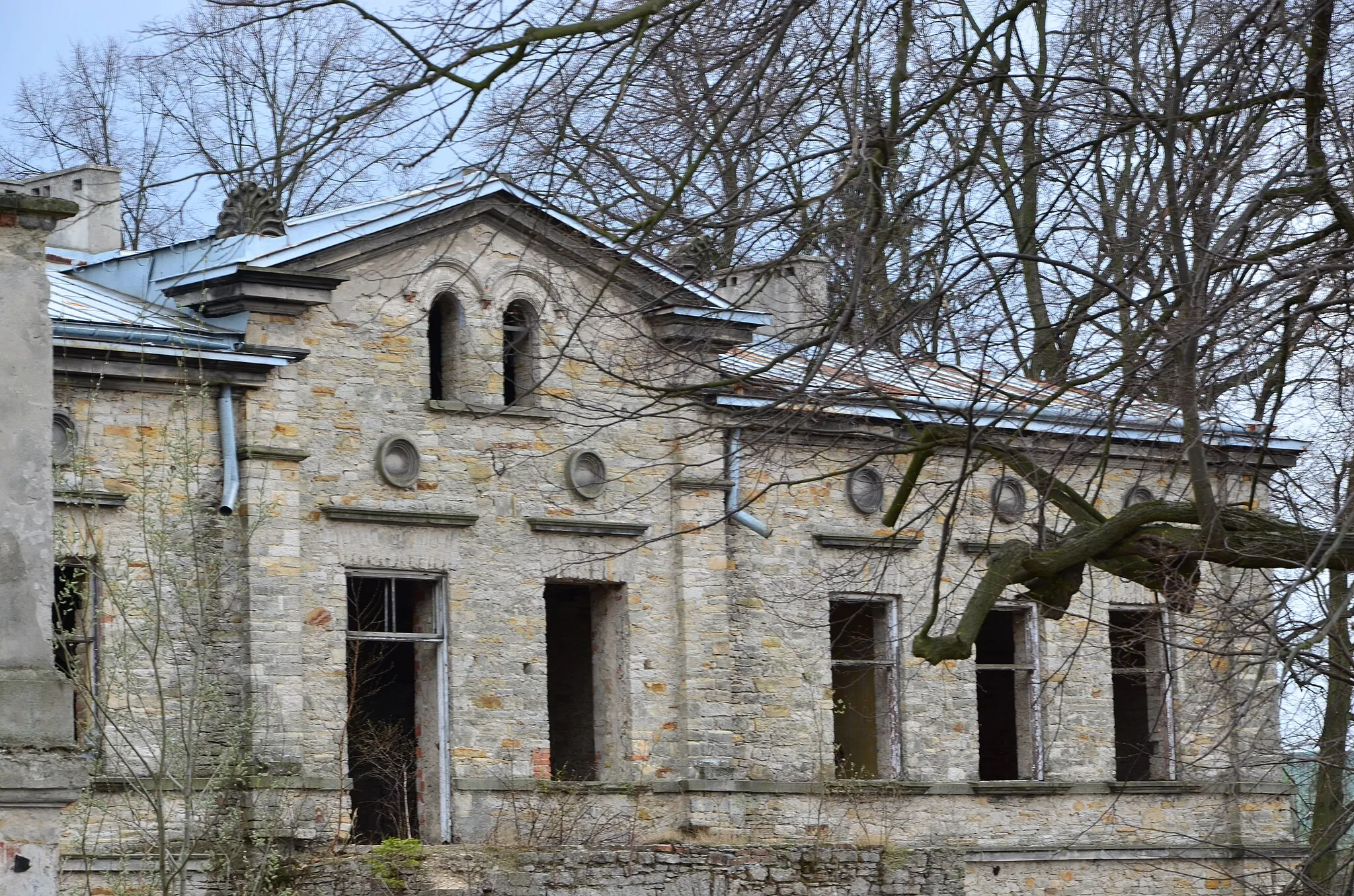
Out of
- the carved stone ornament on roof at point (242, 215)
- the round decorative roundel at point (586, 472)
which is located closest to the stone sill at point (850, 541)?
the round decorative roundel at point (586, 472)

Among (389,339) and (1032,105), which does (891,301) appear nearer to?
(1032,105)

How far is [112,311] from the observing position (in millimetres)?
17797

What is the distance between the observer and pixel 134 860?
649 inches

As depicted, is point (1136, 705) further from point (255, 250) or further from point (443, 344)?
point (255, 250)

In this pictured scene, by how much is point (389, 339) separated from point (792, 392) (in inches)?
354

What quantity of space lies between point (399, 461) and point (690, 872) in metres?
4.33

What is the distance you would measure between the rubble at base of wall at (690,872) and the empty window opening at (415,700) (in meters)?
0.69

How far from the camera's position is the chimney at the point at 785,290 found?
10.5m

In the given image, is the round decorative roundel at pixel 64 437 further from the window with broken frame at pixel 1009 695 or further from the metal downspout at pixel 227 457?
the window with broken frame at pixel 1009 695

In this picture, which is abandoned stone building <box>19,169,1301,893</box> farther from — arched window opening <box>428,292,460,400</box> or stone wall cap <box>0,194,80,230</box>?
stone wall cap <box>0,194,80,230</box>

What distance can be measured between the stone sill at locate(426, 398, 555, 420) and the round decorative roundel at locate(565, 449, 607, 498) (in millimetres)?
475

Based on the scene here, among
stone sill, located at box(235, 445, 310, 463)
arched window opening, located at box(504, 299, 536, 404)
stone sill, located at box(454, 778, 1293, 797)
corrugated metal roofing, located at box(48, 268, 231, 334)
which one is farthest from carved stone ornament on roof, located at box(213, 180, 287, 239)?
stone sill, located at box(454, 778, 1293, 797)

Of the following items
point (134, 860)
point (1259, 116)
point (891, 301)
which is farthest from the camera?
point (134, 860)

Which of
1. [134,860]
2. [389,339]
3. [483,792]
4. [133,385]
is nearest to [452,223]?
[389,339]
